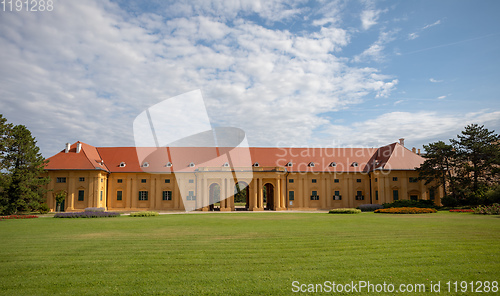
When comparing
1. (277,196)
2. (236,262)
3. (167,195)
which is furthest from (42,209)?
(236,262)

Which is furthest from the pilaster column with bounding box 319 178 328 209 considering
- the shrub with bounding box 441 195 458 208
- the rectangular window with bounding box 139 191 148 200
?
the rectangular window with bounding box 139 191 148 200

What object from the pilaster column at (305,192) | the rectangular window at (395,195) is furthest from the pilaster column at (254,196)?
the rectangular window at (395,195)

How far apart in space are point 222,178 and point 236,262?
38235 millimetres

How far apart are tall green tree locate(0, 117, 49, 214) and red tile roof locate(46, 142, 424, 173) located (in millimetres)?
9172

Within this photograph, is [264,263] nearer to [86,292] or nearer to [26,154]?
[86,292]

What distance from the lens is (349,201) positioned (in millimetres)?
51844

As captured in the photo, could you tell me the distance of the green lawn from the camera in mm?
8922

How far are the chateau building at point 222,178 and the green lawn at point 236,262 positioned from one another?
3234 centimetres

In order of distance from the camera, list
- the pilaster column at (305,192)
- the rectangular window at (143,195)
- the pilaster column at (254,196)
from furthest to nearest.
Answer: the pilaster column at (305,192)
the rectangular window at (143,195)
the pilaster column at (254,196)

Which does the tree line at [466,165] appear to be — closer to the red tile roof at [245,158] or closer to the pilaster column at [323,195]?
the red tile roof at [245,158]

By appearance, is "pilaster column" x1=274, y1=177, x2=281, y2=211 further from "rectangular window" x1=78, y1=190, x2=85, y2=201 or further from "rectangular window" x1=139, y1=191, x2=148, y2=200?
"rectangular window" x1=78, y1=190, x2=85, y2=201

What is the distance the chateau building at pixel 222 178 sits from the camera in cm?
4612

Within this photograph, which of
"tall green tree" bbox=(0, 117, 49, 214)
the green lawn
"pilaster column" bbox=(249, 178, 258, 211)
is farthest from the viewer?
"pilaster column" bbox=(249, 178, 258, 211)

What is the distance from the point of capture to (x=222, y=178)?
4916cm
